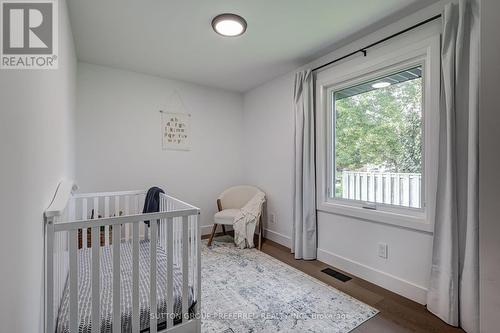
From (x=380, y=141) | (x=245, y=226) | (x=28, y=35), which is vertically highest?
(x=28, y=35)

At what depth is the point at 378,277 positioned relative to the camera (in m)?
2.24

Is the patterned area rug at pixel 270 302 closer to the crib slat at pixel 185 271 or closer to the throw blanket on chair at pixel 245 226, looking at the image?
the crib slat at pixel 185 271

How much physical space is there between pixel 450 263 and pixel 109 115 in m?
3.60

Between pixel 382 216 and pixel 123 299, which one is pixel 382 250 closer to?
pixel 382 216

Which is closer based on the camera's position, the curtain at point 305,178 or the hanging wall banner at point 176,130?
the curtain at point 305,178

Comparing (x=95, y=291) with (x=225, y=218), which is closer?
(x=95, y=291)

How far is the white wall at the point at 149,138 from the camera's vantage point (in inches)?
116

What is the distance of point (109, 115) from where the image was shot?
3049 millimetres

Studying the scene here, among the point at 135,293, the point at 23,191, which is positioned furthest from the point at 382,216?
the point at 23,191

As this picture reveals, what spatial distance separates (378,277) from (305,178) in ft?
3.84

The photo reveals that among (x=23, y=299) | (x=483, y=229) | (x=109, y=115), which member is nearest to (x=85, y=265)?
(x=23, y=299)

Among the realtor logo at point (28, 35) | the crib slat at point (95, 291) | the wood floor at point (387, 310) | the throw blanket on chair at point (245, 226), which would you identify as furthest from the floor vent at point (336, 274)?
the realtor logo at point (28, 35)

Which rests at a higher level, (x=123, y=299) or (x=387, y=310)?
(x=123, y=299)

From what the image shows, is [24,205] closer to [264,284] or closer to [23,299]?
[23,299]
